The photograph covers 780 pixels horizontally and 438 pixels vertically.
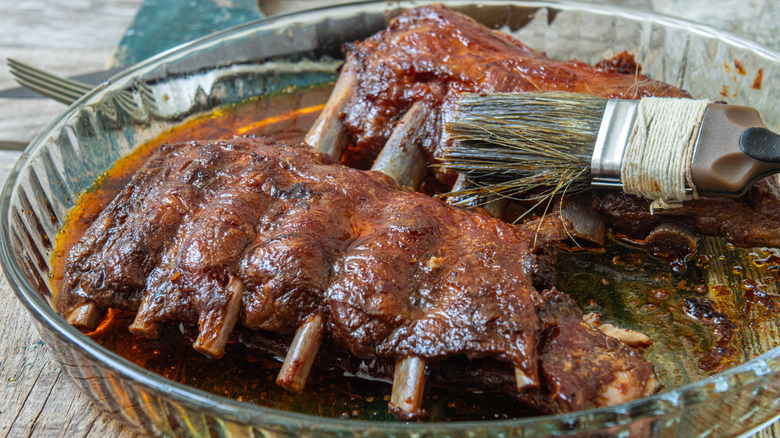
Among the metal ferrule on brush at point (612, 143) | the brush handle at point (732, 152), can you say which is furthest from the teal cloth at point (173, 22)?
the brush handle at point (732, 152)

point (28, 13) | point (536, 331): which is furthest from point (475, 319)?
point (28, 13)

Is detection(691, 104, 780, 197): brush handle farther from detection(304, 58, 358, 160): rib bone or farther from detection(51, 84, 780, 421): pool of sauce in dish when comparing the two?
detection(304, 58, 358, 160): rib bone

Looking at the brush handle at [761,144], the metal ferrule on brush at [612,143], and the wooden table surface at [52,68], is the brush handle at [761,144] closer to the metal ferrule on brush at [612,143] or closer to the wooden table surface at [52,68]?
the metal ferrule on brush at [612,143]

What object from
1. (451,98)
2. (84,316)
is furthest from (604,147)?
(84,316)

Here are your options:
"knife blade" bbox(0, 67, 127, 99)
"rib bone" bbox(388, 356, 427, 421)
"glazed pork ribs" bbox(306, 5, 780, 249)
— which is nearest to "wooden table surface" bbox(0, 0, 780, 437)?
"knife blade" bbox(0, 67, 127, 99)

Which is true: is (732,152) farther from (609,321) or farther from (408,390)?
(408,390)

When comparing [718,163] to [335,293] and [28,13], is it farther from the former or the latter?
[28,13]
